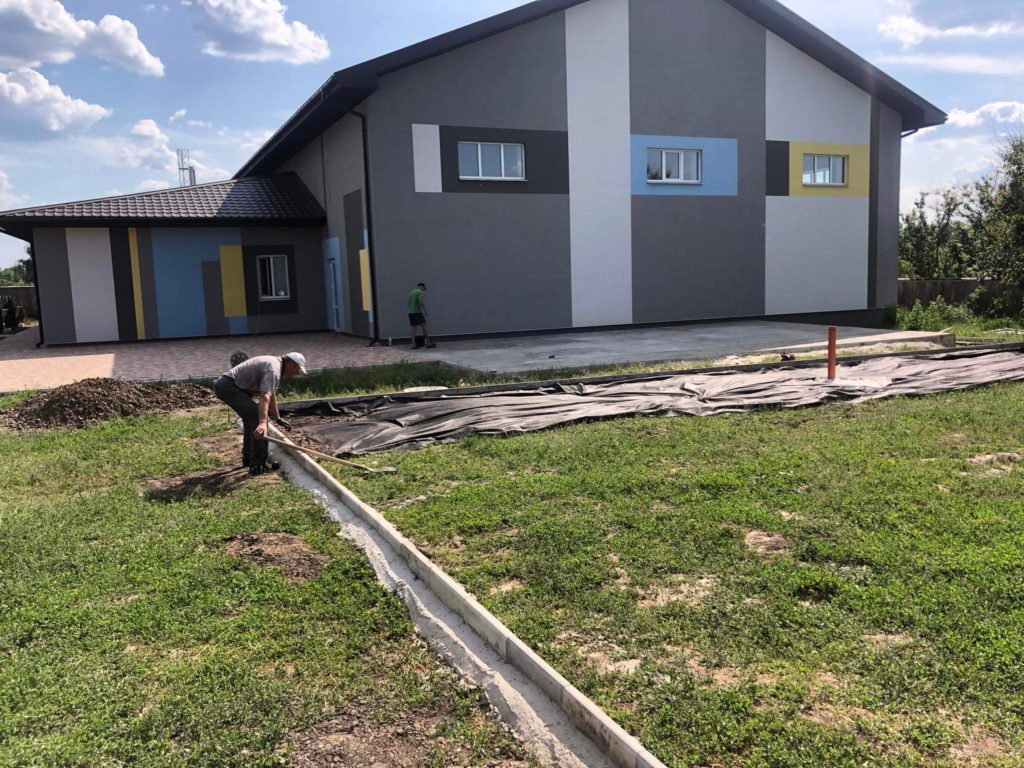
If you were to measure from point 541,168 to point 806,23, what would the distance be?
800 centimetres

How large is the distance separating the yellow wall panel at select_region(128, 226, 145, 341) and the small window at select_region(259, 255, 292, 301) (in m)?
2.95

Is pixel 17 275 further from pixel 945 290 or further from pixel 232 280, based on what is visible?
pixel 945 290

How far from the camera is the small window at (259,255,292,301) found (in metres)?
21.5

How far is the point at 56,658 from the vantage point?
3.79 m

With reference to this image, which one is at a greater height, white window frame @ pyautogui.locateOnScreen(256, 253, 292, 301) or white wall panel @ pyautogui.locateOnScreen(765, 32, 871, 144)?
white wall panel @ pyautogui.locateOnScreen(765, 32, 871, 144)

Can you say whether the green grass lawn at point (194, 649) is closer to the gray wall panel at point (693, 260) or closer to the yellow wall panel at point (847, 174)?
the gray wall panel at point (693, 260)

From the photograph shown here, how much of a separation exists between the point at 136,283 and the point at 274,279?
3.42 metres

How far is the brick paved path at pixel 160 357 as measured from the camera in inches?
543

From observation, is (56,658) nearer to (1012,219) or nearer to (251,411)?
(251,411)

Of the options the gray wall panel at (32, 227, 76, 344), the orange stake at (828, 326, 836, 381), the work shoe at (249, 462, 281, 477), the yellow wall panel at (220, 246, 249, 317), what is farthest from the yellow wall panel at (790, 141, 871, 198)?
the gray wall panel at (32, 227, 76, 344)

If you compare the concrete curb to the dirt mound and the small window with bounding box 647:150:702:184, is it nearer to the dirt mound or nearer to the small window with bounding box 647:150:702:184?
the dirt mound

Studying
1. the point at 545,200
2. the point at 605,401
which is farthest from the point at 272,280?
the point at 605,401

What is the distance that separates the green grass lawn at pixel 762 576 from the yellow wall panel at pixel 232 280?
49.6ft

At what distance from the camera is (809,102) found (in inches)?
834
